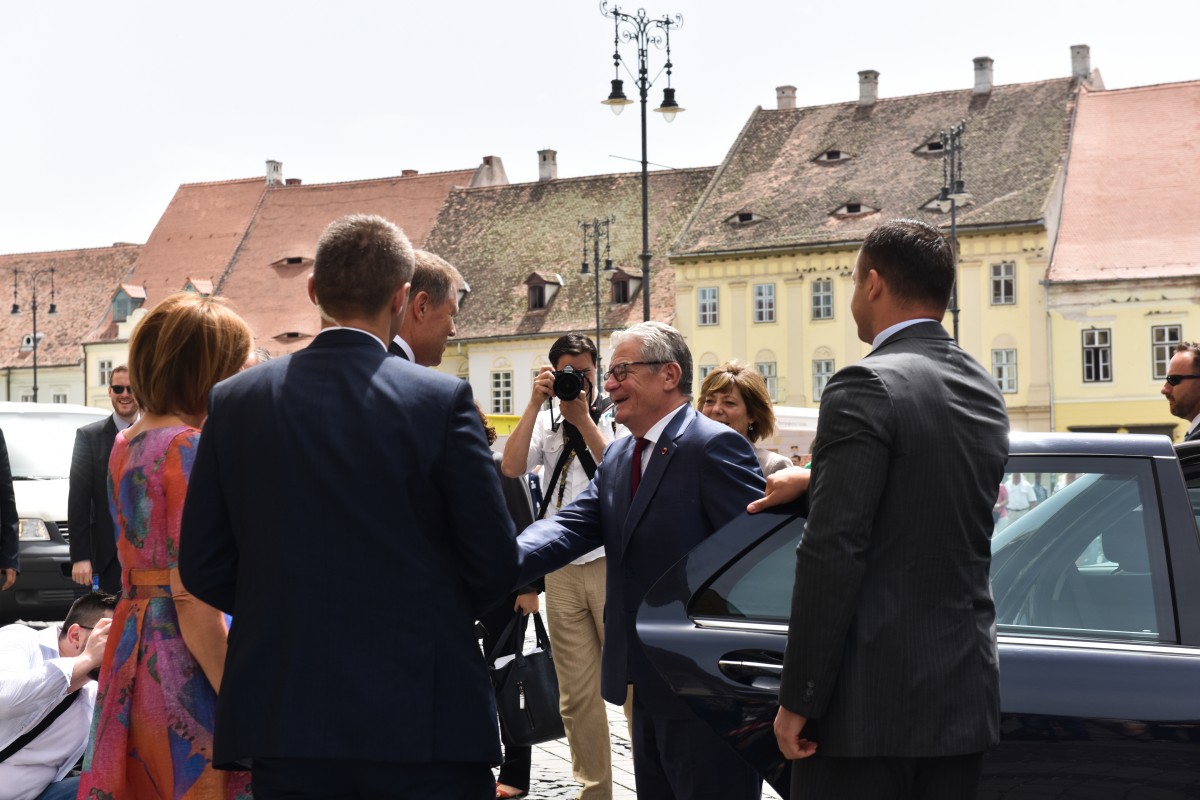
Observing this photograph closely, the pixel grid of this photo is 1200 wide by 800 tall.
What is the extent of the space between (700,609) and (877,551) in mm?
815

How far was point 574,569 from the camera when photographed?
7.08 metres

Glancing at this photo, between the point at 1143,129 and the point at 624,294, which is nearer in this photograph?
the point at 1143,129

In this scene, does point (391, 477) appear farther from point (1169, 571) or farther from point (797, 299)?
point (797, 299)

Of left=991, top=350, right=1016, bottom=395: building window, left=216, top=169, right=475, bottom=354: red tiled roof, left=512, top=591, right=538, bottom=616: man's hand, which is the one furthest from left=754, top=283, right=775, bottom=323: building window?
left=512, top=591, right=538, bottom=616: man's hand

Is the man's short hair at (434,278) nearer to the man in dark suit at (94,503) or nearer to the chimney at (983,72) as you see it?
the man in dark suit at (94,503)

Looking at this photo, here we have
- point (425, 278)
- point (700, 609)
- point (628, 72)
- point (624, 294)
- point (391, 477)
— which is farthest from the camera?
point (624, 294)

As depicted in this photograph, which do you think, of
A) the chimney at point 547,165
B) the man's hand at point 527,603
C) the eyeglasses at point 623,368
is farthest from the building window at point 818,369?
the eyeglasses at point 623,368

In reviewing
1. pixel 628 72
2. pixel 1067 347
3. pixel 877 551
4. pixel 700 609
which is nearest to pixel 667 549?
pixel 700 609

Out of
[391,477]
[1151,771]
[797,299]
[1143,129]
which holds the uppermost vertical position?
[1143,129]

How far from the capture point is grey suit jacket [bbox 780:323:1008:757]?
132 inches

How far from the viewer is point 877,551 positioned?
134 inches

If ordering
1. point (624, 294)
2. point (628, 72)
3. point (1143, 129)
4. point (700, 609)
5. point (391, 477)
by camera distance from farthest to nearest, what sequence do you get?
point (624, 294)
point (1143, 129)
point (628, 72)
point (700, 609)
point (391, 477)

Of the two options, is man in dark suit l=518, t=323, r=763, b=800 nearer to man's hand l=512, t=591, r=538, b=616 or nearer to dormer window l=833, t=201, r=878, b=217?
man's hand l=512, t=591, r=538, b=616

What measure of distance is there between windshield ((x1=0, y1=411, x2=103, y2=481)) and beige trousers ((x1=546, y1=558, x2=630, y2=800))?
8081mm
